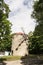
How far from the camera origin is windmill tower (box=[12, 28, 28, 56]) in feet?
200

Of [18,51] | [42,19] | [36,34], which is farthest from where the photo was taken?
[18,51]

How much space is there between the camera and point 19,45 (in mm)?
62062

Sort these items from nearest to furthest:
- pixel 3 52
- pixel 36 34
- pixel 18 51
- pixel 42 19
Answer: pixel 42 19
pixel 36 34
pixel 18 51
pixel 3 52

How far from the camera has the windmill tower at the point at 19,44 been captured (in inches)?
2402

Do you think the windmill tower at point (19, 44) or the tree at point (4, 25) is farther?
the windmill tower at point (19, 44)

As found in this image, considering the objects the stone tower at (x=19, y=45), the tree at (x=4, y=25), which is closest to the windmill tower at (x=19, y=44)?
the stone tower at (x=19, y=45)

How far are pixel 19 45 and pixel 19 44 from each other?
12.2 inches

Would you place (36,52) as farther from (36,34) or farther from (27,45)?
(36,34)

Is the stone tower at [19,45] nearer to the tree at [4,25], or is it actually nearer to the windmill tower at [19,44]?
the windmill tower at [19,44]

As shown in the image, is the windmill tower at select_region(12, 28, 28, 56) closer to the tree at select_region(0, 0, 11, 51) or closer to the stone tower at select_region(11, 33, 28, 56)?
the stone tower at select_region(11, 33, 28, 56)

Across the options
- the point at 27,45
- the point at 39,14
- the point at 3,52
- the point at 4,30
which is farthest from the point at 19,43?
the point at 39,14

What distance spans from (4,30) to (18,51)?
30080 millimetres

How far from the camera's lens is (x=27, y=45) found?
62.4 meters

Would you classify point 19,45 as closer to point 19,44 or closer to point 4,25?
point 19,44
